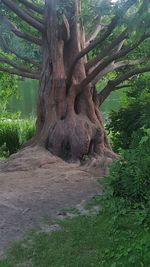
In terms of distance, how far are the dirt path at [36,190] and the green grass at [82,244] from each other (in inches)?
10.1

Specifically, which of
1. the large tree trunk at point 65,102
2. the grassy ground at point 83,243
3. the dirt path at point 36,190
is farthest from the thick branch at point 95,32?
the grassy ground at point 83,243

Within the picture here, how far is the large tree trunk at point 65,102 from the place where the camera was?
330 inches

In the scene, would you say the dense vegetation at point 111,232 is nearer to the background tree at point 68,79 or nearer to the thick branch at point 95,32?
the background tree at point 68,79

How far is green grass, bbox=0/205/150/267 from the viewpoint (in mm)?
3751

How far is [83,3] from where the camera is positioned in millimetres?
9859

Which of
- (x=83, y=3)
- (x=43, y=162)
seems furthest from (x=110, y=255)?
(x=83, y=3)

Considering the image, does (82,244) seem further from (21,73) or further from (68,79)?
(21,73)

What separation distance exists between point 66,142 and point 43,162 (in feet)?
2.81

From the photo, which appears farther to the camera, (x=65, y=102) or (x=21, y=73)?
(x=21, y=73)

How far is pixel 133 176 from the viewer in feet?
A: 16.4

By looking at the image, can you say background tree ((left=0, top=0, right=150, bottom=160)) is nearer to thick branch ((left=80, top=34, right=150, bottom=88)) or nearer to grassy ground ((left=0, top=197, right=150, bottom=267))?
thick branch ((left=80, top=34, right=150, bottom=88))

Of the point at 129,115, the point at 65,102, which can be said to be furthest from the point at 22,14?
the point at 129,115

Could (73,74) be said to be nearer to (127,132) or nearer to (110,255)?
(127,132)

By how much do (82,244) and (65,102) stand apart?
4563 mm
